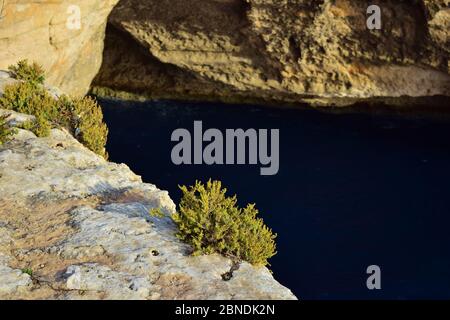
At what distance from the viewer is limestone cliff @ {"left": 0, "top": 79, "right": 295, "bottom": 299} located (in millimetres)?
8383

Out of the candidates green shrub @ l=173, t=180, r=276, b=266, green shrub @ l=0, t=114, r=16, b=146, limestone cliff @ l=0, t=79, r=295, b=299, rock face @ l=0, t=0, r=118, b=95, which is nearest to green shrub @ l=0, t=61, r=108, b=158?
green shrub @ l=0, t=114, r=16, b=146

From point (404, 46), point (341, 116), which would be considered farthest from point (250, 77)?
point (404, 46)

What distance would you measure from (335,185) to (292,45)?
6892mm

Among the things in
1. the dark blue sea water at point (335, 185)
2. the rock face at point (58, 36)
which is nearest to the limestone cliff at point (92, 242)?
the dark blue sea water at point (335, 185)

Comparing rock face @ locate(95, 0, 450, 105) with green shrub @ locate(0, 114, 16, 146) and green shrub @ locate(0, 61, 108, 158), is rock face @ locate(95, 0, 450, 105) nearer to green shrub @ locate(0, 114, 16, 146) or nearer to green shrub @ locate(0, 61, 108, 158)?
green shrub @ locate(0, 61, 108, 158)

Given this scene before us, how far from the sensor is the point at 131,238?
955 centimetres

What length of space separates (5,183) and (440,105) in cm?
1873

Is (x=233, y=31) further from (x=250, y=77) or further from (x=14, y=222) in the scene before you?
(x=14, y=222)

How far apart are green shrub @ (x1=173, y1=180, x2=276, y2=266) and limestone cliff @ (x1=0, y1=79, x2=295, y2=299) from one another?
0.18 metres

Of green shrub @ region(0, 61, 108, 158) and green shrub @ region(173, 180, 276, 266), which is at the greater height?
green shrub @ region(0, 61, 108, 158)

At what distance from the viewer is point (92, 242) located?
9.39m

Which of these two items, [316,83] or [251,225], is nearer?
[251,225]

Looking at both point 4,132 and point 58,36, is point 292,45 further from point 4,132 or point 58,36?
point 4,132

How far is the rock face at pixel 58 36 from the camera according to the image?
1867 cm
